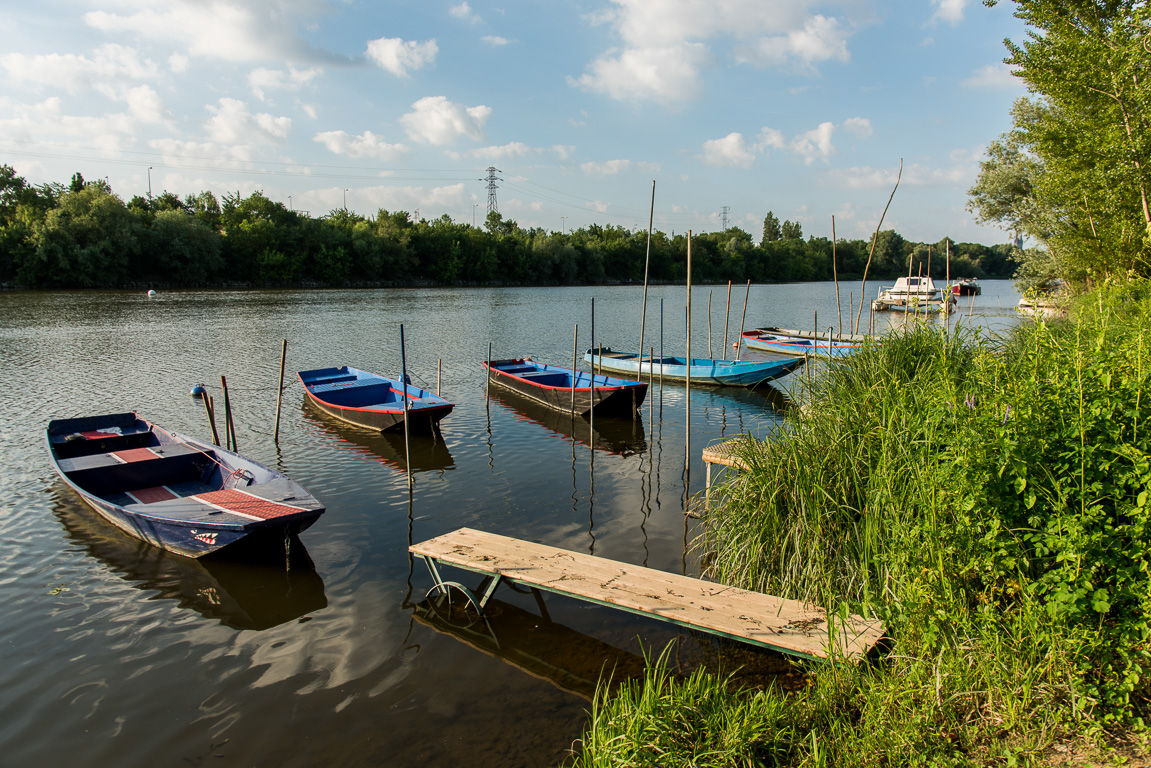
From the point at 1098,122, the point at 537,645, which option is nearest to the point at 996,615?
the point at 537,645

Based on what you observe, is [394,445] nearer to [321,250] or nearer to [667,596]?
[667,596]

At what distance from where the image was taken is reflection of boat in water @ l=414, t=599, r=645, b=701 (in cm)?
616

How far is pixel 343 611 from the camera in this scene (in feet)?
24.5

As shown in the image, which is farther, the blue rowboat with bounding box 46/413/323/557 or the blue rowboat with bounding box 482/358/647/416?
the blue rowboat with bounding box 482/358/647/416

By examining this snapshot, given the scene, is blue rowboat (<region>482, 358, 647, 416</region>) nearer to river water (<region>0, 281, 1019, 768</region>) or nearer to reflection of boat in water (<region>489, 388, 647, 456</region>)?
reflection of boat in water (<region>489, 388, 647, 456</region>)

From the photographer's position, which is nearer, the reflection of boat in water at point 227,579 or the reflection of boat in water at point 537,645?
the reflection of boat in water at point 537,645

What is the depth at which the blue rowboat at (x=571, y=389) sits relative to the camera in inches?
663

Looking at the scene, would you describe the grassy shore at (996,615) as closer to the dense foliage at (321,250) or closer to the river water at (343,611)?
the river water at (343,611)

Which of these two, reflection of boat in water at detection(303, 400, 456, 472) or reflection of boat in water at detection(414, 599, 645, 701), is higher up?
reflection of boat in water at detection(303, 400, 456, 472)

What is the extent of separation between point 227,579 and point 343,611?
196 cm

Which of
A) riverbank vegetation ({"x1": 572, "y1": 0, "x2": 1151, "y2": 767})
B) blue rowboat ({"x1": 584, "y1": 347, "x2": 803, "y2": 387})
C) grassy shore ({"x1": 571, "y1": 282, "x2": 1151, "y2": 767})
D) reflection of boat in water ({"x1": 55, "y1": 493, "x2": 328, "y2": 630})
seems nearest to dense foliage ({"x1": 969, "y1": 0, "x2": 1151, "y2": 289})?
blue rowboat ({"x1": 584, "y1": 347, "x2": 803, "y2": 387})

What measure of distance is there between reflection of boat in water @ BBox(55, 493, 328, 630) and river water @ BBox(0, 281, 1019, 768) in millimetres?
37

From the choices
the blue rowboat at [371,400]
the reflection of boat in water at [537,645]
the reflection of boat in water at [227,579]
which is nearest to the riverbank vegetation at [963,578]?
the reflection of boat in water at [537,645]

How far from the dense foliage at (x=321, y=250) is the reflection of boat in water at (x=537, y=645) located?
29106mm
